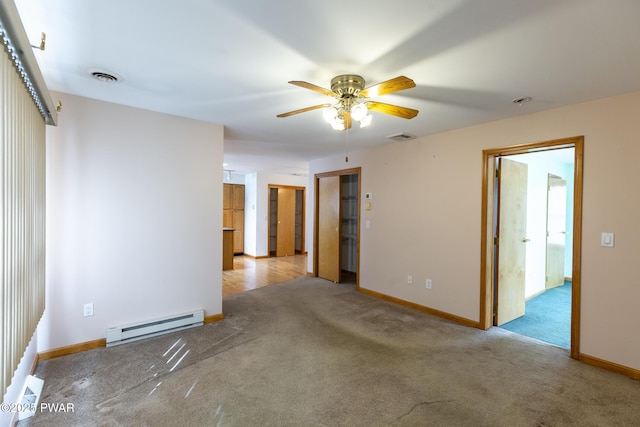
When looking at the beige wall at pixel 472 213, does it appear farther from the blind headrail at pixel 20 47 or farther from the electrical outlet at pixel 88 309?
the electrical outlet at pixel 88 309

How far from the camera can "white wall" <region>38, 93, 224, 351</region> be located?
2600mm

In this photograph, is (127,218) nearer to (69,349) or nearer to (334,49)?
(69,349)

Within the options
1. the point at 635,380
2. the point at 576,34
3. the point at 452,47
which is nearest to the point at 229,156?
the point at 452,47

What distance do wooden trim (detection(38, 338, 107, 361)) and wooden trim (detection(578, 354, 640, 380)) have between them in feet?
14.6

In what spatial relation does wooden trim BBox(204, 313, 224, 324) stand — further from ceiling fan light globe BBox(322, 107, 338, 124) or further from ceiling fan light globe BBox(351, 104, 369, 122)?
ceiling fan light globe BBox(351, 104, 369, 122)

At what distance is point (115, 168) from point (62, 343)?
166cm

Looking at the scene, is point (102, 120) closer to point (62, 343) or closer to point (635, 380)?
point (62, 343)

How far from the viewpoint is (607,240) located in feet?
8.23

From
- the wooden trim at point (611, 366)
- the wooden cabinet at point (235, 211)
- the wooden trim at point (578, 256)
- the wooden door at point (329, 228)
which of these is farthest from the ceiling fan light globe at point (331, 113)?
the wooden cabinet at point (235, 211)

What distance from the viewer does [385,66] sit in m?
1.98

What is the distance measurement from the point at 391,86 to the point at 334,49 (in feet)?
1.38

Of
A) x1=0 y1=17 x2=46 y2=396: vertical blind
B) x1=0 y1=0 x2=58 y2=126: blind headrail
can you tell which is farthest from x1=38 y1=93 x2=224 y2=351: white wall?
x1=0 y1=0 x2=58 y2=126: blind headrail

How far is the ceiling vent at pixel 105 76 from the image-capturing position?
7.02 ft

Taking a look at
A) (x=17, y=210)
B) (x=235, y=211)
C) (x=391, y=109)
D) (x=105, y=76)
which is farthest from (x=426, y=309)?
(x=235, y=211)
